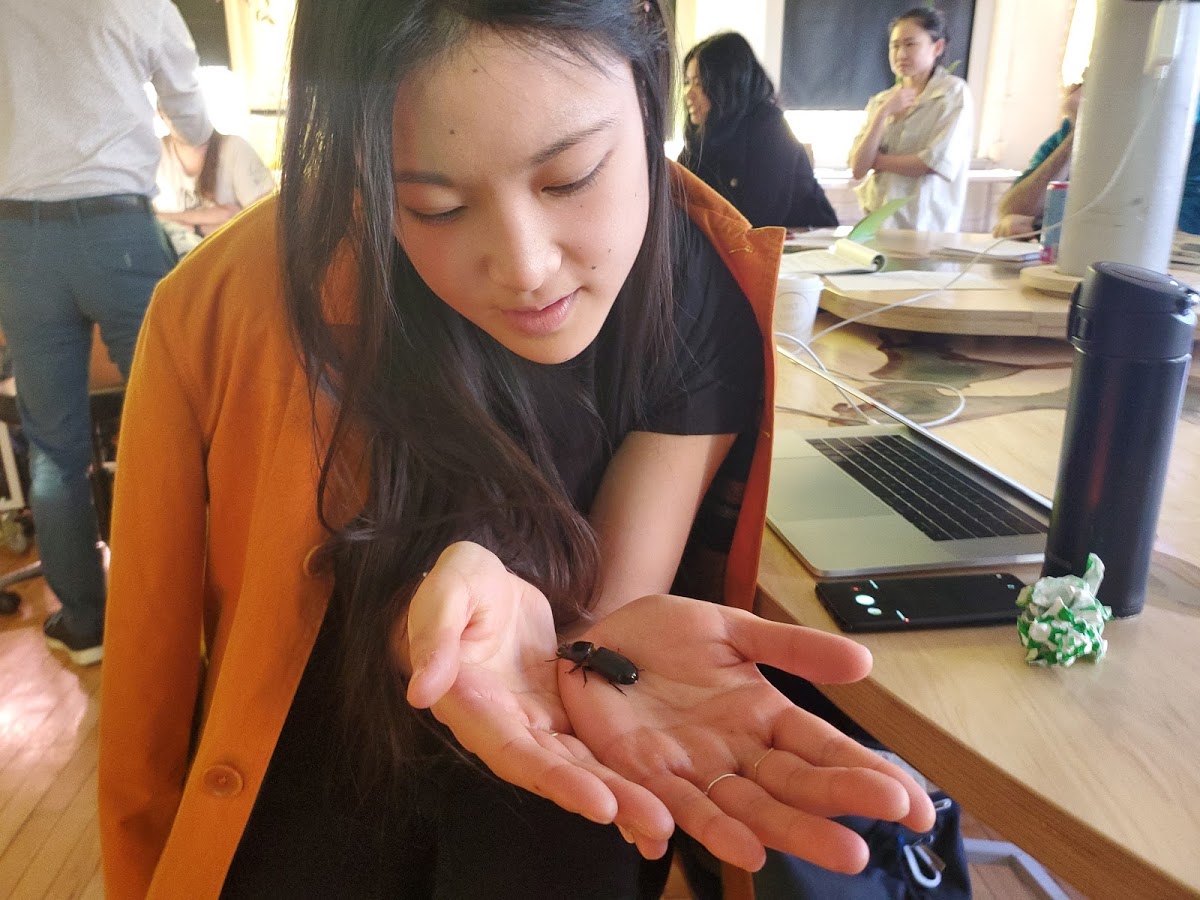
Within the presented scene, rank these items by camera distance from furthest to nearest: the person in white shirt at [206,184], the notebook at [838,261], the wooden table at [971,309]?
the person in white shirt at [206,184] → the notebook at [838,261] → the wooden table at [971,309]

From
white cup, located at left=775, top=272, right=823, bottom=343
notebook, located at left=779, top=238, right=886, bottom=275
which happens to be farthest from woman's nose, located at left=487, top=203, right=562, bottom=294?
notebook, located at left=779, top=238, right=886, bottom=275

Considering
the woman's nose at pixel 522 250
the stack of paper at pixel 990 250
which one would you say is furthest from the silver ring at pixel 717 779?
the stack of paper at pixel 990 250

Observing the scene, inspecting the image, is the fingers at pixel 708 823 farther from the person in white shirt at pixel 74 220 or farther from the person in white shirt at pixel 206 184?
the person in white shirt at pixel 206 184

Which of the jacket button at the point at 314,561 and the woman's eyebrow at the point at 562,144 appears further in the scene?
the jacket button at the point at 314,561

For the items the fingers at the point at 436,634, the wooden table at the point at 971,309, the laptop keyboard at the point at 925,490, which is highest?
the wooden table at the point at 971,309

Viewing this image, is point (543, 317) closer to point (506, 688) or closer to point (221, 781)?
point (506, 688)

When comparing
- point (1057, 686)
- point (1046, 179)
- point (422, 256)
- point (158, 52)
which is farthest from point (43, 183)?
point (1046, 179)
